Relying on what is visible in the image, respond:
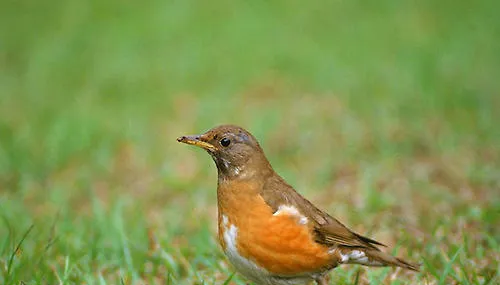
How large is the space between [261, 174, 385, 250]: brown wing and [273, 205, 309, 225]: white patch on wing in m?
0.03

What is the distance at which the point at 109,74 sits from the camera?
411 inches

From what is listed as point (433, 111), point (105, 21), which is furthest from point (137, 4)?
point (433, 111)

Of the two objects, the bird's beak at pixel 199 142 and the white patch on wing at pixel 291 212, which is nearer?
the white patch on wing at pixel 291 212

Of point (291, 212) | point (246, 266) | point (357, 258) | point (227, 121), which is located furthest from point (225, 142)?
point (227, 121)

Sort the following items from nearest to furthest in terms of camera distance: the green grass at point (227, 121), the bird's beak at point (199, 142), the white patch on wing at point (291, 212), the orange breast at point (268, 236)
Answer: the orange breast at point (268, 236) < the white patch on wing at point (291, 212) < the bird's beak at point (199, 142) < the green grass at point (227, 121)

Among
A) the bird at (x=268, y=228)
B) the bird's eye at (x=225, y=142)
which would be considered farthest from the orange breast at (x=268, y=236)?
the bird's eye at (x=225, y=142)

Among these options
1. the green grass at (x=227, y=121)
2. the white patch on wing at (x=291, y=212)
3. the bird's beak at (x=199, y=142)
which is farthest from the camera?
the green grass at (x=227, y=121)

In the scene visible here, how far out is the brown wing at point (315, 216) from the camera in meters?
4.05

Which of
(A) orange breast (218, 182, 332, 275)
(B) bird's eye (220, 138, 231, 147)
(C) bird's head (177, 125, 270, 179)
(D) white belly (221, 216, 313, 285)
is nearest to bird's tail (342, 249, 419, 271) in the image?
(A) orange breast (218, 182, 332, 275)

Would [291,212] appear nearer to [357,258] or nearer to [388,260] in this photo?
[357,258]

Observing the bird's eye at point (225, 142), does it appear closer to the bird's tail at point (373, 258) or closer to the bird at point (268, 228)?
the bird at point (268, 228)

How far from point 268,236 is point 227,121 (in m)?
4.74

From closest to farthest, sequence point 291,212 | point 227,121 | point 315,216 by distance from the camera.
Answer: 1. point 291,212
2. point 315,216
3. point 227,121

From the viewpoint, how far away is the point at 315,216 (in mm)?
4125
